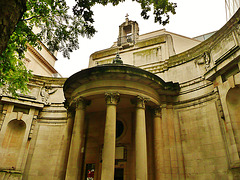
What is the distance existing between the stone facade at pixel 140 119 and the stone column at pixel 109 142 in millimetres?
58

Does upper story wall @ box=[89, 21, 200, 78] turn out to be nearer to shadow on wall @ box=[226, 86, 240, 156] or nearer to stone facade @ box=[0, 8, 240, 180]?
stone facade @ box=[0, 8, 240, 180]

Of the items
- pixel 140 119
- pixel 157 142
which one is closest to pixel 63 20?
pixel 140 119

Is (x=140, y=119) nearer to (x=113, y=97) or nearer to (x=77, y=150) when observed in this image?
(x=113, y=97)

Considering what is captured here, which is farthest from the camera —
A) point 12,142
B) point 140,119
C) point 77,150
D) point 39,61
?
point 39,61

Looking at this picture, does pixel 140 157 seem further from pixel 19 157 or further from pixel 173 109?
pixel 19 157

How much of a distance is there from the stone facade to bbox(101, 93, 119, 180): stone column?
58 millimetres

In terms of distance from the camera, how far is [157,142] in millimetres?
12906

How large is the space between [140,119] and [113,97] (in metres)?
2.42

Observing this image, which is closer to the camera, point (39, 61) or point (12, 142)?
point (12, 142)

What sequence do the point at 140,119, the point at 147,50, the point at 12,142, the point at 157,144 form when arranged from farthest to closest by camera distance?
the point at 147,50 < the point at 12,142 < the point at 157,144 < the point at 140,119

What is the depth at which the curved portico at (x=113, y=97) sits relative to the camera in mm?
10734

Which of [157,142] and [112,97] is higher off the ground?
[112,97]

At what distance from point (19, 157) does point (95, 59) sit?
43.9 feet

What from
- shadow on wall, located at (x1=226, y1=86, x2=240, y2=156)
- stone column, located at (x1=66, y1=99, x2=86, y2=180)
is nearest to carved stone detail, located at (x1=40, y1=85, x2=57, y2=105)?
stone column, located at (x1=66, y1=99, x2=86, y2=180)
